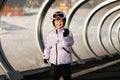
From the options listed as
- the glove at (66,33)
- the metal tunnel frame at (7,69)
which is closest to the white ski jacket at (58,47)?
the glove at (66,33)

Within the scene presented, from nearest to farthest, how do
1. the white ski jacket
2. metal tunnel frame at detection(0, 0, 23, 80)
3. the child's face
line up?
the child's face
the white ski jacket
metal tunnel frame at detection(0, 0, 23, 80)

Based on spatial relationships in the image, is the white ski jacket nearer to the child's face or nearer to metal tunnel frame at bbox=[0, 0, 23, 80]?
the child's face

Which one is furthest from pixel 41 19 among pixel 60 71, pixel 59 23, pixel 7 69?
pixel 59 23

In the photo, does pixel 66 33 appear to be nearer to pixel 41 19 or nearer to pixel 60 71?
pixel 60 71

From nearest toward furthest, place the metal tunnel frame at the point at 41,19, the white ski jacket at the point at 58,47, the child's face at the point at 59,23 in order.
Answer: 1. the child's face at the point at 59,23
2. the white ski jacket at the point at 58,47
3. the metal tunnel frame at the point at 41,19

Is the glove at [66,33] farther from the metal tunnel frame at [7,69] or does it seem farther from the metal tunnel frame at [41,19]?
the metal tunnel frame at [41,19]

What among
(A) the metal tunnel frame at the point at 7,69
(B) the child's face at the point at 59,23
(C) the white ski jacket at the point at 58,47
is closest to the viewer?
(B) the child's face at the point at 59,23

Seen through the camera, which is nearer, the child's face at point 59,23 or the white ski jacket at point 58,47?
the child's face at point 59,23

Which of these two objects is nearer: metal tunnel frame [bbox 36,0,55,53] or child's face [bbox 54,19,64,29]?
child's face [bbox 54,19,64,29]

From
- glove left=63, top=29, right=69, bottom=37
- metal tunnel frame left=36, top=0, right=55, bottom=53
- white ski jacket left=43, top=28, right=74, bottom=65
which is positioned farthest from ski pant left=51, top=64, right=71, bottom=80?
metal tunnel frame left=36, top=0, right=55, bottom=53

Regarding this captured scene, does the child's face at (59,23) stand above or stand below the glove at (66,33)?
above

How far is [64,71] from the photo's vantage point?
20.8 feet

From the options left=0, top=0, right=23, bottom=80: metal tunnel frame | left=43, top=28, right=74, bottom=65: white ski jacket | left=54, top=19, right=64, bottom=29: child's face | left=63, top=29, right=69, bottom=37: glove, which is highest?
left=54, top=19, right=64, bottom=29: child's face

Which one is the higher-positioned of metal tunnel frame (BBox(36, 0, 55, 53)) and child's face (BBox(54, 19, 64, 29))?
child's face (BBox(54, 19, 64, 29))
